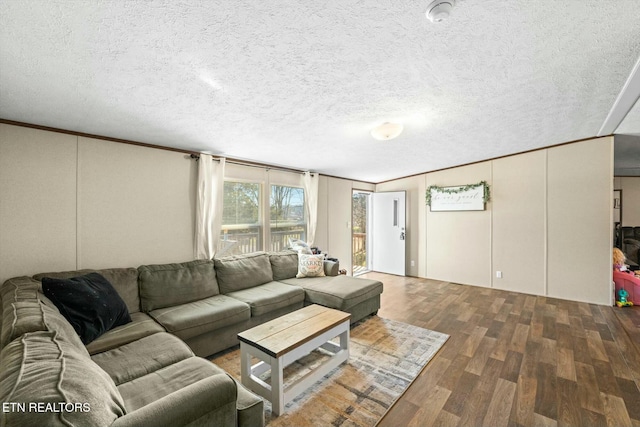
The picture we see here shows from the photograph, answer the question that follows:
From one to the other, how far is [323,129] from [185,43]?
179 centimetres

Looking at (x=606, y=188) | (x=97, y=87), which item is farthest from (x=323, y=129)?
(x=606, y=188)

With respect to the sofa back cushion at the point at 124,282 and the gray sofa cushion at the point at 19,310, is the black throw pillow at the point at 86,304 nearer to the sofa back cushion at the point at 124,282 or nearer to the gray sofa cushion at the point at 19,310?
the gray sofa cushion at the point at 19,310

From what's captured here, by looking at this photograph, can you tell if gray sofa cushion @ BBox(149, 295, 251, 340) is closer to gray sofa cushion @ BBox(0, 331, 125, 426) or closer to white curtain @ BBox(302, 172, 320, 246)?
gray sofa cushion @ BBox(0, 331, 125, 426)

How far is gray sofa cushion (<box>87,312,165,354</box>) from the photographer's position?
6.27 feet

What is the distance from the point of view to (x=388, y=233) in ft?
21.0

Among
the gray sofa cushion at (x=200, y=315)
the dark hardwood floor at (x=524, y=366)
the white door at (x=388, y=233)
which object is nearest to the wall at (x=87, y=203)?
the gray sofa cushion at (x=200, y=315)

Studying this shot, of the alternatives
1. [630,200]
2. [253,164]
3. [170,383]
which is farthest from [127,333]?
[630,200]

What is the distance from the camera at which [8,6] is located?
1.22 m

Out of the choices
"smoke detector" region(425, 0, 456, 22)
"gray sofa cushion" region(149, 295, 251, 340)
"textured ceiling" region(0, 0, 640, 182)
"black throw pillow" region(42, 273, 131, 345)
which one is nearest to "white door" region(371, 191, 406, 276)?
"textured ceiling" region(0, 0, 640, 182)

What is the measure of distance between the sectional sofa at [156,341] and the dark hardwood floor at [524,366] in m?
1.09

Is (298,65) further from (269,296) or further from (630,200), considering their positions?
(630,200)

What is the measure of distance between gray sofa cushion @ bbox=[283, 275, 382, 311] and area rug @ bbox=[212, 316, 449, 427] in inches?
15.2

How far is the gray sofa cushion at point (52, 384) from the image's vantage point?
77 cm

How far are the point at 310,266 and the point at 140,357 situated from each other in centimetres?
245
